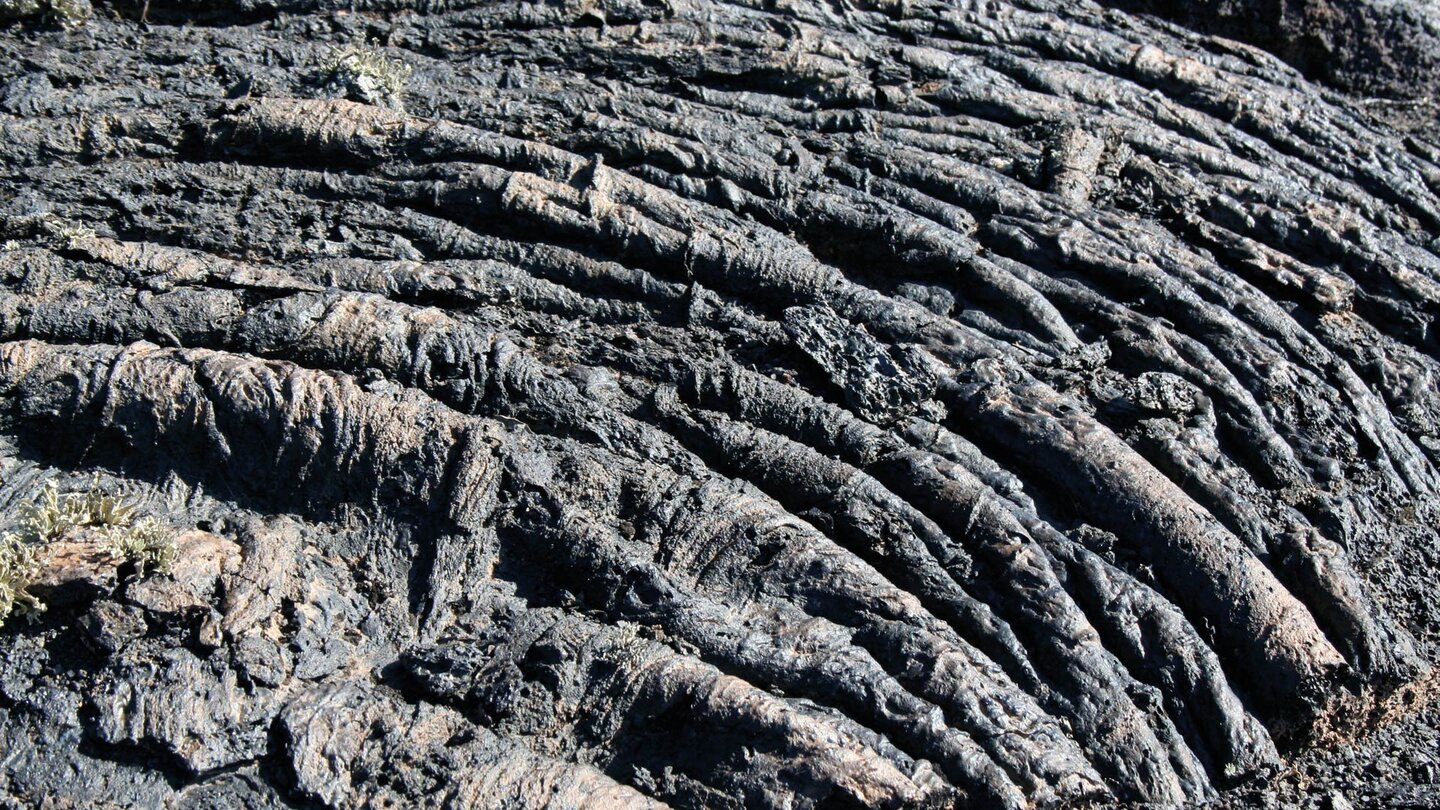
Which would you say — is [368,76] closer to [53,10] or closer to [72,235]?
[72,235]

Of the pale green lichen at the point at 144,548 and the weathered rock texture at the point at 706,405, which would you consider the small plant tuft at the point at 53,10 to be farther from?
the pale green lichen at the point at 144,548

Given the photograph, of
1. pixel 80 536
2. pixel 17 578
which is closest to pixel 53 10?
pixel 80 536

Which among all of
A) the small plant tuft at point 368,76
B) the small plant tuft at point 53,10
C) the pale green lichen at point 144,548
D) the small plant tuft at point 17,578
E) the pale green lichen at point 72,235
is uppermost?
the small plant tuft at point 368,76

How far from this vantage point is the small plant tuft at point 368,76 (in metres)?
6.17

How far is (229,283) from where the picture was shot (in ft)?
17.1

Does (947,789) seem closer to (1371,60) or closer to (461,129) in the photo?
(461,129)

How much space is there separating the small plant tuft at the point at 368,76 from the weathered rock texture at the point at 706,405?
0.24ft

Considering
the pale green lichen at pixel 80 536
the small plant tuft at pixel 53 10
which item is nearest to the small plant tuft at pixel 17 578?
the pale green lichen at pixel 80 536

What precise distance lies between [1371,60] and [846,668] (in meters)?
5.79

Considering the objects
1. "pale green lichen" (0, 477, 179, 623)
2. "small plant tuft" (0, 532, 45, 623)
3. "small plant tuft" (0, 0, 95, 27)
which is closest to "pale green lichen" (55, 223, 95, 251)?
"pale green lichen" (0, 477, 179, 623)

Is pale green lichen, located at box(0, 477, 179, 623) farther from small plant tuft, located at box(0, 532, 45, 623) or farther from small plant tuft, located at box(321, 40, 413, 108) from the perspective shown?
small plant tuft, located at box(321, 40, 413, 108)

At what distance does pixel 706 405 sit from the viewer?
497 cm

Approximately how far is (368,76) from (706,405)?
2.94m

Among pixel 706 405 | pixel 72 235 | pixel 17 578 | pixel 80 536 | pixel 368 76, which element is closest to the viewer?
pixel 17 578
